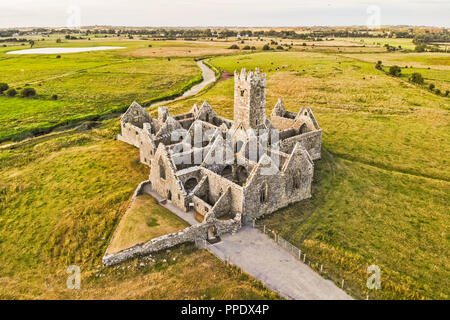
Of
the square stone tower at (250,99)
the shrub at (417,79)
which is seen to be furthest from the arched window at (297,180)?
the shrub at (417,79)

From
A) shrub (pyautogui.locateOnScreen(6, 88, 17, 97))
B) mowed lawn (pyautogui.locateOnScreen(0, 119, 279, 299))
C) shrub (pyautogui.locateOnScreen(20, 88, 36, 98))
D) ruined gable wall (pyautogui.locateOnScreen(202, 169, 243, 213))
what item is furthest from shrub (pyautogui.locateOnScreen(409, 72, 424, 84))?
shrub (pyautogui.locateOnScreen(6, 88, 17, 97))

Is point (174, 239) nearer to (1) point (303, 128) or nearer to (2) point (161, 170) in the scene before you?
(2) point (161, 170)

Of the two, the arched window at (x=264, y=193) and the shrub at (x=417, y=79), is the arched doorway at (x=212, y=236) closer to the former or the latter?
the arched window at (x=264, y=193)

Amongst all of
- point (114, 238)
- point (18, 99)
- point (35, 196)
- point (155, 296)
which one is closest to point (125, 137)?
point (35, 196)

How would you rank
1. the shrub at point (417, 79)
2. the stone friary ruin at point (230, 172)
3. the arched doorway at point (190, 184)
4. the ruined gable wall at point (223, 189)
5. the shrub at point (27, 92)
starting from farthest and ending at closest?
the shrub at point (417, 79) → the shrub at point (27, 92) → the arched doorway at point (190, 184) → the ruined gable wall at point (223, 189) → the stone friary ruin at point (230, 172)

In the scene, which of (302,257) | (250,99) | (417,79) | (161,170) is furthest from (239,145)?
(417,79)

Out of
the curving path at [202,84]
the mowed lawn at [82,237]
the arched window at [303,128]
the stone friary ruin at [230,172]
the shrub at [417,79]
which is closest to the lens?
the mowed lawn at [82,237]

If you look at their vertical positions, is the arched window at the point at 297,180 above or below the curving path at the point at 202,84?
below

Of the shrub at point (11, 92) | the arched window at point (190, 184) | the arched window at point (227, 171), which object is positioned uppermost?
the shrub at point (11, 92)
